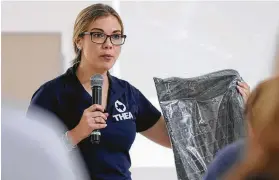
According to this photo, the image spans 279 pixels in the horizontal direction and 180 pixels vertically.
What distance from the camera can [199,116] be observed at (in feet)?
7.53

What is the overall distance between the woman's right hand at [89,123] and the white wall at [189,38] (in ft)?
5.15

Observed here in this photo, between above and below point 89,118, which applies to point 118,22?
above

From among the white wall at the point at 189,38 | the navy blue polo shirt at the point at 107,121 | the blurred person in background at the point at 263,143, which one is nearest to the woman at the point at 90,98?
the navy blue polo shirt at the point at 107,121

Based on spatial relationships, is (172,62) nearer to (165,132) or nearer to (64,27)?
(64,27)

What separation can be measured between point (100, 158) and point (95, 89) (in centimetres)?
27

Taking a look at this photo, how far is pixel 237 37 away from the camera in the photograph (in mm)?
3658

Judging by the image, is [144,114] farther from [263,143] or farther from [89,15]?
[263,143]

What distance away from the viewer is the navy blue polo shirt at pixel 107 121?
2066 millimetres

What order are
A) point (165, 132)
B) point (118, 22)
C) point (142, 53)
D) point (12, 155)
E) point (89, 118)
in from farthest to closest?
point (142, 53) < point (165, 132) < point (118, 22) < point (89, 118) < point (12, 155)

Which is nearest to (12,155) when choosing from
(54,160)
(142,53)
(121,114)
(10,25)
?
(54,160)

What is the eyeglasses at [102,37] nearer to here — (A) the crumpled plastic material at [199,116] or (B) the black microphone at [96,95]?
(B) the black microphone at [96,95]

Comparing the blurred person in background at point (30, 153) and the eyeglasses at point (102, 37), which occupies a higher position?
the eyeglasses at point (102, 37)

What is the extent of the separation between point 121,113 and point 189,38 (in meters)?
1.57

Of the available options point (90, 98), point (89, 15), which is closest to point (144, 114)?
point (90, 98)
